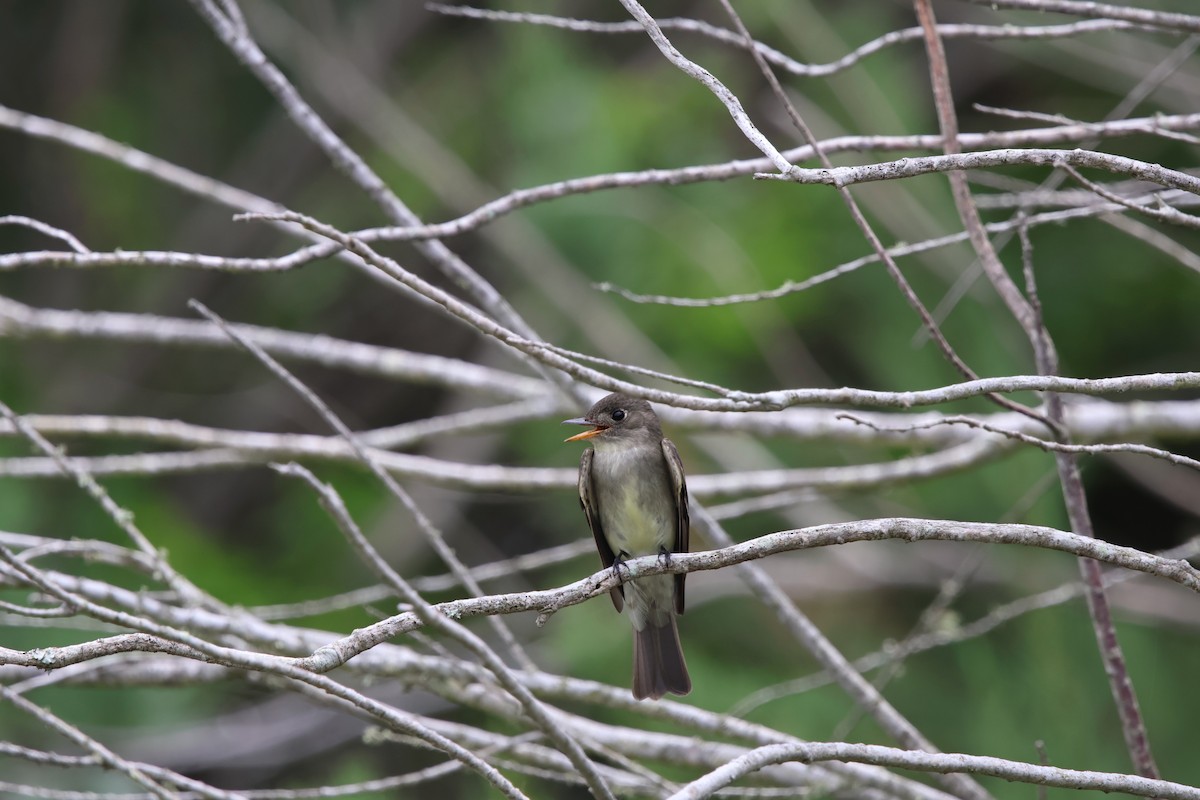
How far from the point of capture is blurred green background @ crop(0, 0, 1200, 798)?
5.58 meters

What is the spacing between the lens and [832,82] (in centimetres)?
673

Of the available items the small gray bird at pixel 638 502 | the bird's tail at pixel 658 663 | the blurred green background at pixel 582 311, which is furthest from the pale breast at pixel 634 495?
the blurred green background at pixel 582 311

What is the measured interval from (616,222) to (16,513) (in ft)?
11.1

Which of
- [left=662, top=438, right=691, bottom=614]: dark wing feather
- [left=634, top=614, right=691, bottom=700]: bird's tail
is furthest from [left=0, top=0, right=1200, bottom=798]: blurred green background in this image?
[left=634, top=614, right=691, bottom=700]: bird's tail

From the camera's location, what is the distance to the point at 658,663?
4.11 meters

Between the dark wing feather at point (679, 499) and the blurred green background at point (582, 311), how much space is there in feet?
2.30

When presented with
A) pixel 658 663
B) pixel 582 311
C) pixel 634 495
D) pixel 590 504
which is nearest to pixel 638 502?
pixel 634 495

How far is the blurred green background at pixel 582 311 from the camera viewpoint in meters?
5.58

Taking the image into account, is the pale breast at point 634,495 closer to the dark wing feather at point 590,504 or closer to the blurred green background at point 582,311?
the dark wing feather at point 590,504

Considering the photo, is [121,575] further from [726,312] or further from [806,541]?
[806,541]

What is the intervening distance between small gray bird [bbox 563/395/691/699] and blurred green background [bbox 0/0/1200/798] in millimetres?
752

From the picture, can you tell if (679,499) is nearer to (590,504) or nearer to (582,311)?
(590,504)

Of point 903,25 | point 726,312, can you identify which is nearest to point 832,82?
point 726,312

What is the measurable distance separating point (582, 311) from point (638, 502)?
103 inches
